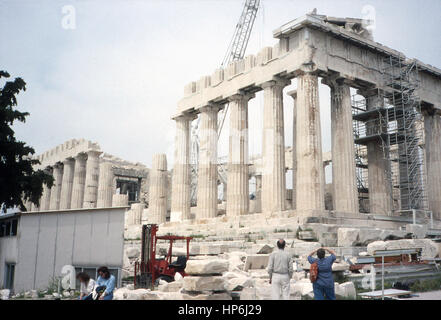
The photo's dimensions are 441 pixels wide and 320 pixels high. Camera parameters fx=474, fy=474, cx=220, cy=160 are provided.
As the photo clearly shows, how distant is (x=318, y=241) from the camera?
21500 mm

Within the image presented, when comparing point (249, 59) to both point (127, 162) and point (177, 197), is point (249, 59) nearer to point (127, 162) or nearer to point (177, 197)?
point (177, 197)

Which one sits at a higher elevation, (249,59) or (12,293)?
(249,59)

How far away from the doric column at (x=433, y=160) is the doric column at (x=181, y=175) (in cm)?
1807

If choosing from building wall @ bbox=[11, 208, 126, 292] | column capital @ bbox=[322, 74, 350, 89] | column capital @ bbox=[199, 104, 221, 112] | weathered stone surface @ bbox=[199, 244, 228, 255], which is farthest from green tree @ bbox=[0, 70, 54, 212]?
column capital @ bbox=[322, 74, 350, 89]


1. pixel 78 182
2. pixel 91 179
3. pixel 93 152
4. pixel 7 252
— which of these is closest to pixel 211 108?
pixel 93 152

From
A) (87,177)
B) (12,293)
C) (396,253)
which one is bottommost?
(12,293)

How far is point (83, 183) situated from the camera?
5197 cm

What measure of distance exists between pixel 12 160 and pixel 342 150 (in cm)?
1837

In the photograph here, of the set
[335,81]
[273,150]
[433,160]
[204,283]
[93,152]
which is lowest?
[204,283]

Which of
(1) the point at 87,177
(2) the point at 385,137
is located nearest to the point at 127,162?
(1) the point at 87,177

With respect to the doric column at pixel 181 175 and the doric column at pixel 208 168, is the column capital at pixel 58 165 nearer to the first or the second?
the doric column at pixel 181 175

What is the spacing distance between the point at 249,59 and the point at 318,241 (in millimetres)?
15305

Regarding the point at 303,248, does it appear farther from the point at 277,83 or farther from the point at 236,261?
the point at 277,83

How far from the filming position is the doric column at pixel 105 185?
47.9 meters
